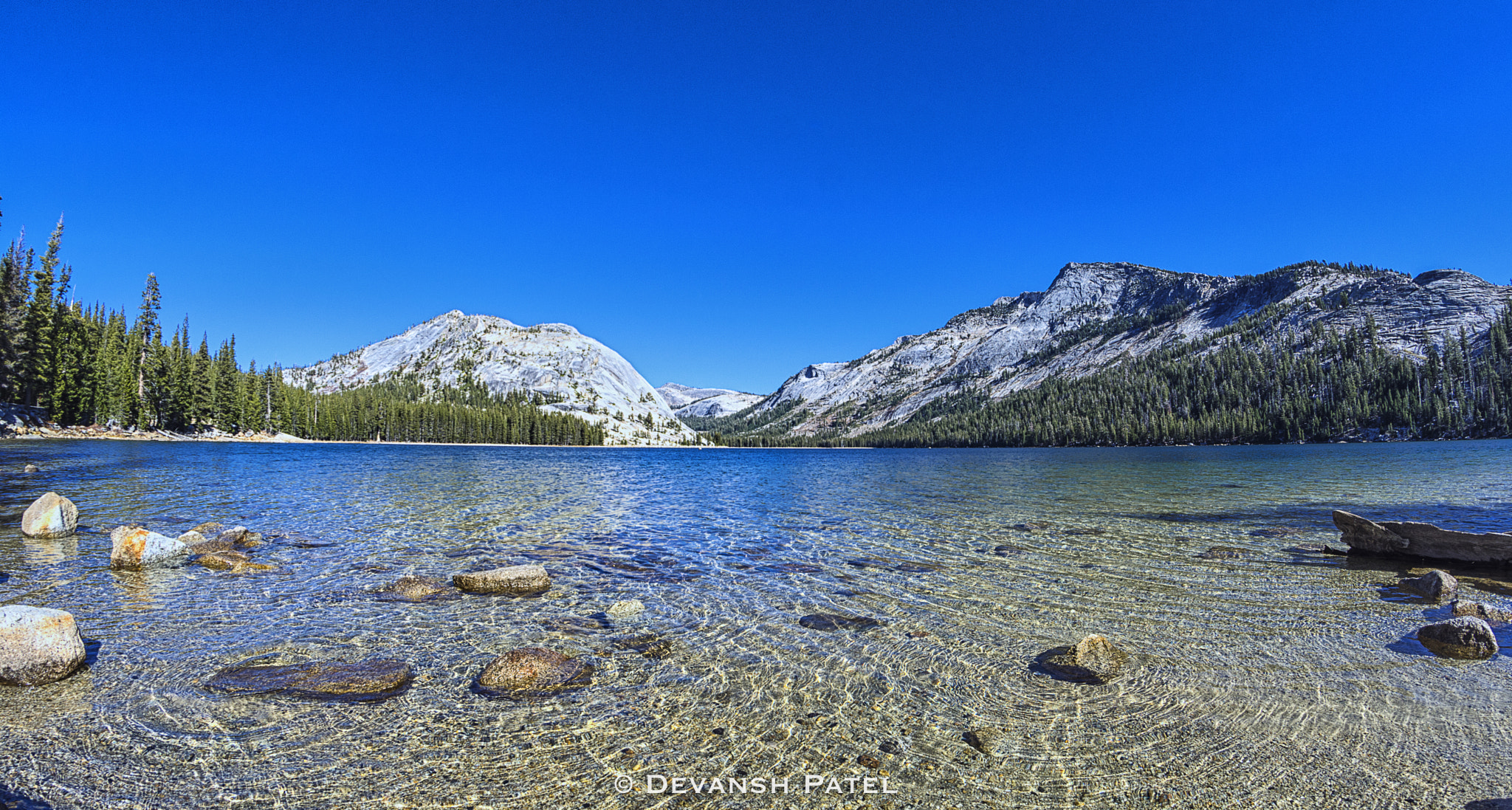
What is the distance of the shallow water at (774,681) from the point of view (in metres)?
6.23

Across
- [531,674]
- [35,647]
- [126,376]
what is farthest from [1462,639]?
[126,376]

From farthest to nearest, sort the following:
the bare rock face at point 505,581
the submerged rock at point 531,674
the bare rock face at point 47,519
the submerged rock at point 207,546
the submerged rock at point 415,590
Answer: the bare rock face at point 47,519 → the submerged rock at point 207,546 → the bare rock face at point 505,581 → the submerged rock at point 415,590 → the submerged rock at point 531,674

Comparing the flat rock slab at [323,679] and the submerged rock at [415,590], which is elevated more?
the flat rock slab at [323,679]

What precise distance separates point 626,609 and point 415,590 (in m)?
5.19

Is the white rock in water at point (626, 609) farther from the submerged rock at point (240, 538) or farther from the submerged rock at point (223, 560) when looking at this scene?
the submerged rock at point (240, 538)

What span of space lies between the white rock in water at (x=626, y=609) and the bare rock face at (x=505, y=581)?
251 centimetres

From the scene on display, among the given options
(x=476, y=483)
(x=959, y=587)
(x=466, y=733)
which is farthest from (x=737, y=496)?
(x=466, y=733)

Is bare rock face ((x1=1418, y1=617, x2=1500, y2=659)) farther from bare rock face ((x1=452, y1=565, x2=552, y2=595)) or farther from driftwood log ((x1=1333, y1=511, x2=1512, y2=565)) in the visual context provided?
bare rock face ((x1=452, y1=565, x2=552, y2=595))

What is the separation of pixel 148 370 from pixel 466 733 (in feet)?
515

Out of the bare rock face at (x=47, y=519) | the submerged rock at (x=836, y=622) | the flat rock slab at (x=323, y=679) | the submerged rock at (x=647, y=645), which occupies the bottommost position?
the submerged rock at (x=836, y=622)

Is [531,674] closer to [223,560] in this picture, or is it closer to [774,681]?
[774,681]

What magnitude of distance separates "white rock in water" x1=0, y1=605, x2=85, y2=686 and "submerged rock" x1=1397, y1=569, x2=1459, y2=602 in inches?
984

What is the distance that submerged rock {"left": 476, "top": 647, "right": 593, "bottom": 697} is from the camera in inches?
341

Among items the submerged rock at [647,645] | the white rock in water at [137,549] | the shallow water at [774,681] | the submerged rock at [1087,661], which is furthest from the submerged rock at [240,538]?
the submerged rock at [1087,661]
